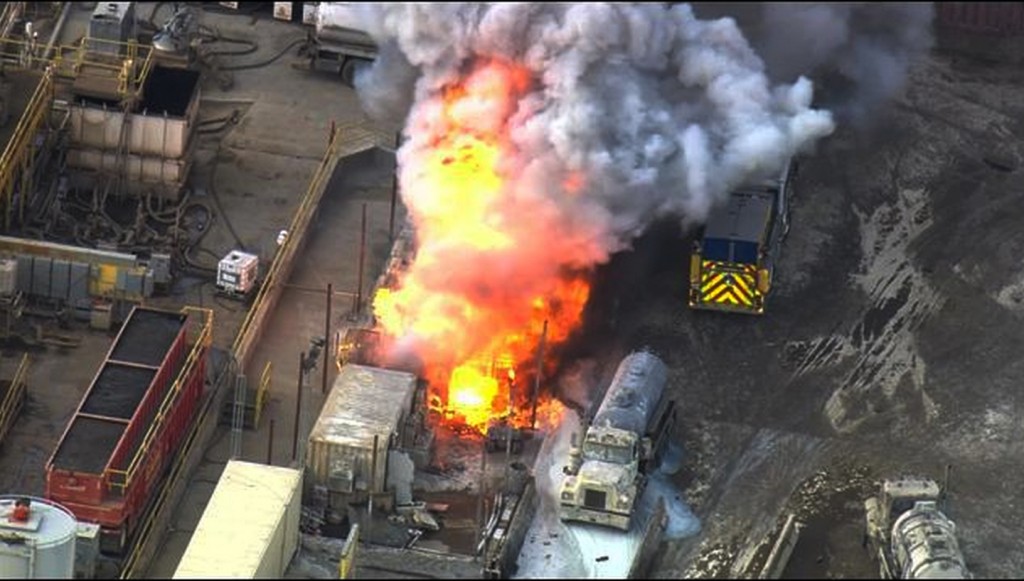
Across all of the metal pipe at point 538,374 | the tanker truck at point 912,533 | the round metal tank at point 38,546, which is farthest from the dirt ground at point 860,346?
the round metal tank at point 38,546

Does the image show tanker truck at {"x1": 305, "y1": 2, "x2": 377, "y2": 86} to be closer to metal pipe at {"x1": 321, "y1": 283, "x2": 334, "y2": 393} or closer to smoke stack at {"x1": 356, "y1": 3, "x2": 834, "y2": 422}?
smoke stack at {"x1": 356, "y1": 3, "x2": 834, "y2": 422}

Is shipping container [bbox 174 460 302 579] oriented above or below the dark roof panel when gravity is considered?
below

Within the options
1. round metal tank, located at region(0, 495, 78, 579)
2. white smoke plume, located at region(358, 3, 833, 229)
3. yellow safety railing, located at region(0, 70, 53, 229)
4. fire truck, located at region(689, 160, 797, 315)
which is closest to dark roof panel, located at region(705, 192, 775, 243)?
fire truck, located at region(689, 160, 797, 315)

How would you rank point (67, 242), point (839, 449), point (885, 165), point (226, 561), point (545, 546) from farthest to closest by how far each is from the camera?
point (885, 165), point (67, 242), point (839, 449), point (545, 546), point (226, 561)

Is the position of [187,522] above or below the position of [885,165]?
below

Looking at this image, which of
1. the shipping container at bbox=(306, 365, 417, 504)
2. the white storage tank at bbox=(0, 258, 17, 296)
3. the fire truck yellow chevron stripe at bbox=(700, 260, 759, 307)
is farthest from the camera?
the fire truck yellow chevron stripe at bbox=(700, 260, 759, 307)

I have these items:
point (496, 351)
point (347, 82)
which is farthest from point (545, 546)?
point (347, 82)

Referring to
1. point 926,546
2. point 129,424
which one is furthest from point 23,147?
point 926,546

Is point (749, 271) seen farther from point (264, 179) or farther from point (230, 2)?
point (230, 2)
